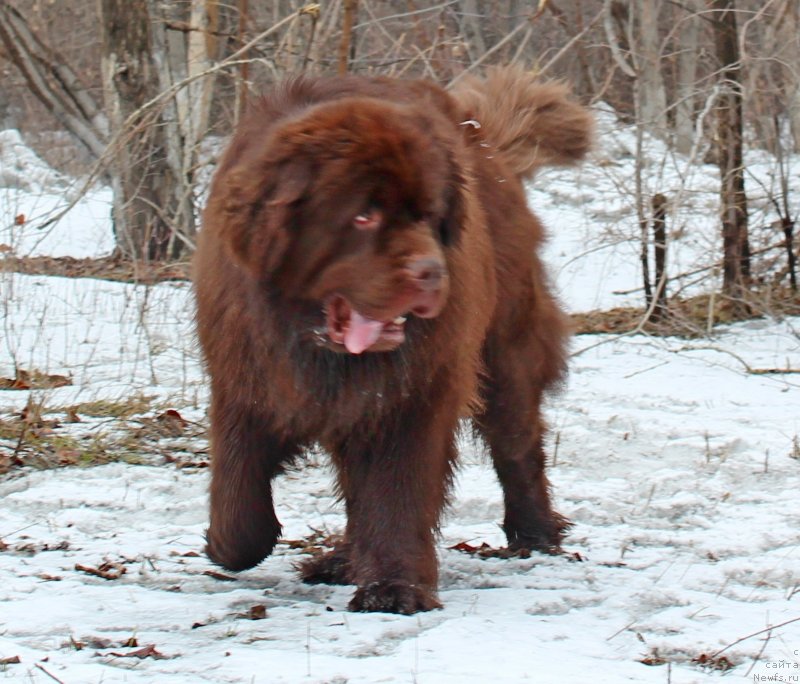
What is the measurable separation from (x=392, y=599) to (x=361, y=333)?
88cm

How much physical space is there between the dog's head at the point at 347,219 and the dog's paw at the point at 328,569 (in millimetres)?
956

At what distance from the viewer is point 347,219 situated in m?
3.29

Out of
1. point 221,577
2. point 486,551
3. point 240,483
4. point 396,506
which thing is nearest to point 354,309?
point 396,506

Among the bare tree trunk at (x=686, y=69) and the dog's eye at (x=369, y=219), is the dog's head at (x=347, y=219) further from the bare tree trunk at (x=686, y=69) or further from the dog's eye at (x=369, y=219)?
the bare tree trunk at (x=686, y=69)

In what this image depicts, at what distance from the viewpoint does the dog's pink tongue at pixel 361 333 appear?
11.1 feet

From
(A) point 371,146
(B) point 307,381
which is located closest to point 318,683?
(B) point 307,381

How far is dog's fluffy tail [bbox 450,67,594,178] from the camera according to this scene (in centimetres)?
505

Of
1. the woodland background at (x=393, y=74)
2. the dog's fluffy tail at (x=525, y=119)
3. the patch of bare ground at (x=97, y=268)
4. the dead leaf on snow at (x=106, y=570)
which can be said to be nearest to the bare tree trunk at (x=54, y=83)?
the woodland background at (x=393, y=74)

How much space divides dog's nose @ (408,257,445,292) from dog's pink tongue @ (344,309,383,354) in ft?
0.73

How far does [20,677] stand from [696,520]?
3141 mm

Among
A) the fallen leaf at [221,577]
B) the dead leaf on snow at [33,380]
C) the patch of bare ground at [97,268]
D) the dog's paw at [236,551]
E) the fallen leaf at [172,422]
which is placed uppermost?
the patch of bare ground at [97,268]

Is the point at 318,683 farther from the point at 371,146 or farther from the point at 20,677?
the point at 371,146

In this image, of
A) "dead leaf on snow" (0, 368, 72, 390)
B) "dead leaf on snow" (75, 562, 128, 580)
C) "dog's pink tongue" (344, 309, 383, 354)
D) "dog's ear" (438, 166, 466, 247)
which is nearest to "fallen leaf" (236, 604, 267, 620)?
"dead leaf on snow" (75, 562, 128, 580)

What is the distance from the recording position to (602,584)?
13.4 feet
